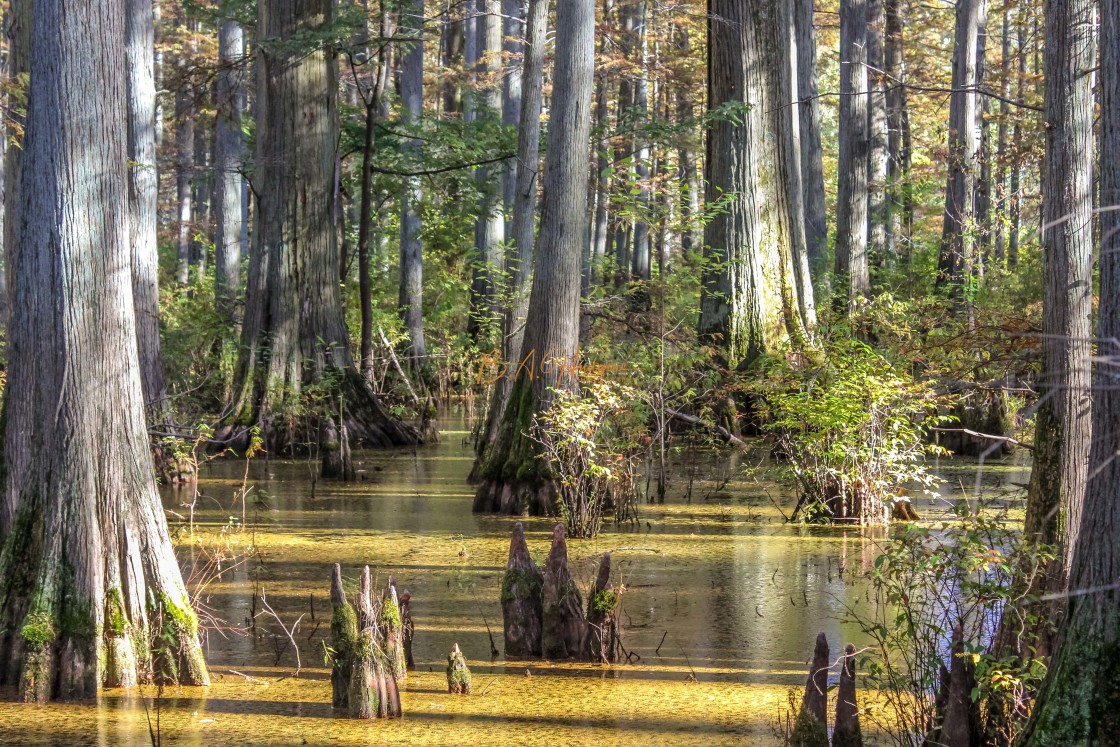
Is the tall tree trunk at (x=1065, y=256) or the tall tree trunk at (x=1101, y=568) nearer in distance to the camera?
the tall tree trunk at (x=1101, y=568)

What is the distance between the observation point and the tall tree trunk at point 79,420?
527 centimetres

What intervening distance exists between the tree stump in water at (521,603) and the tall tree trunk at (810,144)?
Answer: 45.9ft

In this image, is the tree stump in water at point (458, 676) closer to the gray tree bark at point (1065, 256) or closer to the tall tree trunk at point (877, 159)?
the gray tree bark at point (1065, 256)

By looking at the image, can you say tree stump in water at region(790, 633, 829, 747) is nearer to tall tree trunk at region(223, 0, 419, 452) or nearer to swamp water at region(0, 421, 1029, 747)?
swamp water at region(0, 421, 1029, 747)

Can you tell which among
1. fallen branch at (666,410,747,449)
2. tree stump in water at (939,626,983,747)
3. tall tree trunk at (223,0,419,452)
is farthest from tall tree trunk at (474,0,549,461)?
tree stump in water at (939,626,983,747)

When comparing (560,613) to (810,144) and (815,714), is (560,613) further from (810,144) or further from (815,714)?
(810,144)

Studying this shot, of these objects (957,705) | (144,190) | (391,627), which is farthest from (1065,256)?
(144,190)

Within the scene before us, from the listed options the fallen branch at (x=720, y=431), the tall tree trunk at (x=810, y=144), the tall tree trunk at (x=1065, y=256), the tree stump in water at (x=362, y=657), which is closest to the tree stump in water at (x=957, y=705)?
the tall tree trunk at (x=1065, y=256)

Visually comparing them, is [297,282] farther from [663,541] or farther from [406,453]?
[663,541]

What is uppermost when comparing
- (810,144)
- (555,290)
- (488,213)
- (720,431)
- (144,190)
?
(810,144)

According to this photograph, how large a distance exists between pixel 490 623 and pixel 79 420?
8.33 feet

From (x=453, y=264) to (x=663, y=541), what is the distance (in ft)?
54.2

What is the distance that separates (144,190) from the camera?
13.0 metres

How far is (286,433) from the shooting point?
530 inches
